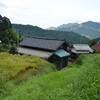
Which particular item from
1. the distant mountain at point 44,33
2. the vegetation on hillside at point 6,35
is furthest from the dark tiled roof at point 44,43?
the distant mountain at point 44,33

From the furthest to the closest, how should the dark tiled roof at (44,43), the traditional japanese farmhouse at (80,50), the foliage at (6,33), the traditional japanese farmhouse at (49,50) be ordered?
the traditional japanese farmhouse at (80,50) → the foliage at (6,33) → the dark tiled roof at (44,43) → the traditional japanese farmhouse at (49,50)

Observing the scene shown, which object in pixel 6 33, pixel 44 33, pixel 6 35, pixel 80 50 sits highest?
pixel 6 33

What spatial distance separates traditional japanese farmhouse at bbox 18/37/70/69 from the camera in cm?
1288

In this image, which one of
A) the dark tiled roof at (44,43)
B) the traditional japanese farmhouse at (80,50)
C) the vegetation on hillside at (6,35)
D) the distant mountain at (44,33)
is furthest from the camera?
the distant mountain at (44,33)

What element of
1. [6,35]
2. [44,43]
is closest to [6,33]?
[6,35]

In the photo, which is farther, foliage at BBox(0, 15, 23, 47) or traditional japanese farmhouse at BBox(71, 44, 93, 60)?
traditional japanese farmhouse at BBox(71, 44, 93, 60)

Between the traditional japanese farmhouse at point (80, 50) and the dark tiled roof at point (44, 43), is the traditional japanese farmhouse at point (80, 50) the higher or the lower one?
the lower one

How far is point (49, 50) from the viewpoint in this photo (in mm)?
14055

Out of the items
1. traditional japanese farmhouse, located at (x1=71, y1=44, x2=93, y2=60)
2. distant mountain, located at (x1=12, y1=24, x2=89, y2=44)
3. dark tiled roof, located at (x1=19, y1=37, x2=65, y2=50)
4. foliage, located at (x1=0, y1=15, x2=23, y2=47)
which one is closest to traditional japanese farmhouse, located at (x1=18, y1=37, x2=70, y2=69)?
dark tiled roof, located at (x1=19, y1=37, x2=65, y2=50)

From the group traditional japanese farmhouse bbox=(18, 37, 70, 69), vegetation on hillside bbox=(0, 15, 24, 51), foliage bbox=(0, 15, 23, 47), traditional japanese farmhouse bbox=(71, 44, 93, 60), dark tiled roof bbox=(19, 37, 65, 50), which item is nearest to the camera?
traditional japanese farmhouse bbox=(18, 37, 70, 69)

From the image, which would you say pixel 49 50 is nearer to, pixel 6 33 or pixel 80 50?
pixel 80 50

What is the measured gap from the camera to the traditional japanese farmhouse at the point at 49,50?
12.9 m

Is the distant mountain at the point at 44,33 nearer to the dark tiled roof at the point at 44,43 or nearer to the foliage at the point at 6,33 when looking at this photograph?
the foliage at the point at 6,33

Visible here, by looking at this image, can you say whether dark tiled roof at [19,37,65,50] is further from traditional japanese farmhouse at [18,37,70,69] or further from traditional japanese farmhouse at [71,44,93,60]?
traditional japanese farmhouse at [71,44,93,60]
